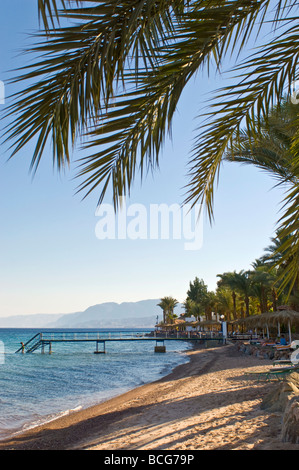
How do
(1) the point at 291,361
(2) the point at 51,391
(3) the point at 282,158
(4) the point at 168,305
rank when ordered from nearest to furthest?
(3) the point at 282,158 → (1) the point at 291,361 → (2) the point at 51,391 → (4) the point at 168,305

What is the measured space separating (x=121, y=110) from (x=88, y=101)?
51 centimetres

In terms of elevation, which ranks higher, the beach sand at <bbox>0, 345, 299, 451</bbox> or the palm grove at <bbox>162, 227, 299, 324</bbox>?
the palm grove at <bbox>162, 227, 299, 324</bbox>

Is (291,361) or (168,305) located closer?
(291,361)

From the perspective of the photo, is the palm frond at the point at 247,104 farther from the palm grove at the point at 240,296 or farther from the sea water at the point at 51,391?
the sea water at the point at 51,391

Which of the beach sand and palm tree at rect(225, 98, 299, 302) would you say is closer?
palm tree at rect(225, 98, 299, 302)

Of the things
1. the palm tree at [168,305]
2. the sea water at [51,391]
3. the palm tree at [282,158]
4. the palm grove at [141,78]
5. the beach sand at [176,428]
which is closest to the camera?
the palm grove at [141,78]

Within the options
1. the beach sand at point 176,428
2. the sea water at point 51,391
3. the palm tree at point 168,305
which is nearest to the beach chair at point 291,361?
the beach sand at point 176,428

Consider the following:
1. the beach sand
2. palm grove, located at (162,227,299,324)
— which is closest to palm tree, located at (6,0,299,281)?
the beach sand

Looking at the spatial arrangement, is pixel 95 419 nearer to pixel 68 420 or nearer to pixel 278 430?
pixel 68 420

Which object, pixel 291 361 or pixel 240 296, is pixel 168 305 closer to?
pixel 240 296

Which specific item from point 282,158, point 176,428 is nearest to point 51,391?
point 176,428

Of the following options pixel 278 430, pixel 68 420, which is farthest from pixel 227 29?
pixel 68 420

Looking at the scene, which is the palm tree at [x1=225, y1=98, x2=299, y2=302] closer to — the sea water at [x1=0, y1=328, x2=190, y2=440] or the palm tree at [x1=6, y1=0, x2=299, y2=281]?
the palm tree at [x1=6, y1=0, x2=299, y2=281]

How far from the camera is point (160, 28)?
5.78 feet
